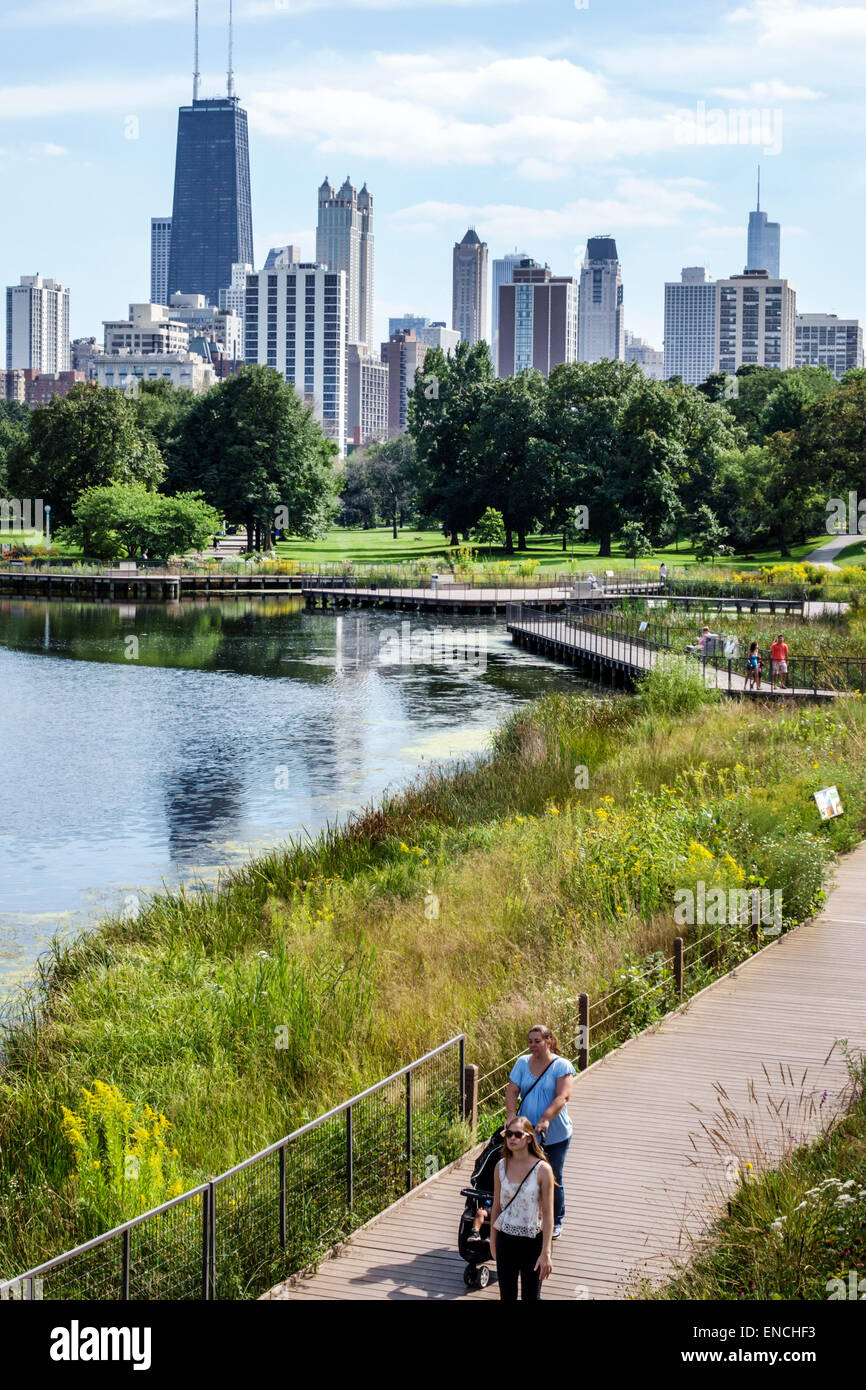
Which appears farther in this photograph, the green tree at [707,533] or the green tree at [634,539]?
the green tree at [707,533]

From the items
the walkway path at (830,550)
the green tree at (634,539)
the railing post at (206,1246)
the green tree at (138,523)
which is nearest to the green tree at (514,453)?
the green tree at (634,539)

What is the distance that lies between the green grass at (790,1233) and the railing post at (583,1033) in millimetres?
2407

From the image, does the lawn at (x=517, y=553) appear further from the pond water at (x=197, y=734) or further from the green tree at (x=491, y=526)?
the pond water at (x=197, y=734)

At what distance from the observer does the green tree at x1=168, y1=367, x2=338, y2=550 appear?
4048 inches

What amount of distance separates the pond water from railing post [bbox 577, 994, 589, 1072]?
8866 mm

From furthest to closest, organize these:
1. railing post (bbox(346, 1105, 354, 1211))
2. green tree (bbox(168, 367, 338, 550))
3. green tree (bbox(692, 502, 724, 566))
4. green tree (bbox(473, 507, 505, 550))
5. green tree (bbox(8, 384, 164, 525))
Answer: green tree (bbox(168, 367, 338, 550)) < green tree (bbox(473, 507, 505, 550)) < green tree (bbox(8, 384, 164, 525)) < green tree (bbox(692, 502, 724, 566)) < railing post (bbox(346, 1105, 354, 1211))

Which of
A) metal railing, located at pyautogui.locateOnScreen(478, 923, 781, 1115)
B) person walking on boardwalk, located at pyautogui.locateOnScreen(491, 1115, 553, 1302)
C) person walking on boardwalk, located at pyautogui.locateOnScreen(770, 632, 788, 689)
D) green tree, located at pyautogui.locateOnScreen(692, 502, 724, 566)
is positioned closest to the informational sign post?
metal railing, located at pyautogui.locateOnScreen(478, 923, 781, 1115)

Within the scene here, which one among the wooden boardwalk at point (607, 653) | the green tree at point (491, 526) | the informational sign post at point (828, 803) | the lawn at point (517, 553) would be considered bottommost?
the informational sign post at point (828, 803)

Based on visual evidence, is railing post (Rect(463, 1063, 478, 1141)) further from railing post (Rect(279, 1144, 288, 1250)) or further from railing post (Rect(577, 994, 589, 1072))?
railing post (Rect(279, 1144, 288, 1250))

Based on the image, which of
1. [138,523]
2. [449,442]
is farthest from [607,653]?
[449,442]

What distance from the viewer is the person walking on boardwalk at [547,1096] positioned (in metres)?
9.75

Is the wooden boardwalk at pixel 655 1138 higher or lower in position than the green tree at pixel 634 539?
lower
